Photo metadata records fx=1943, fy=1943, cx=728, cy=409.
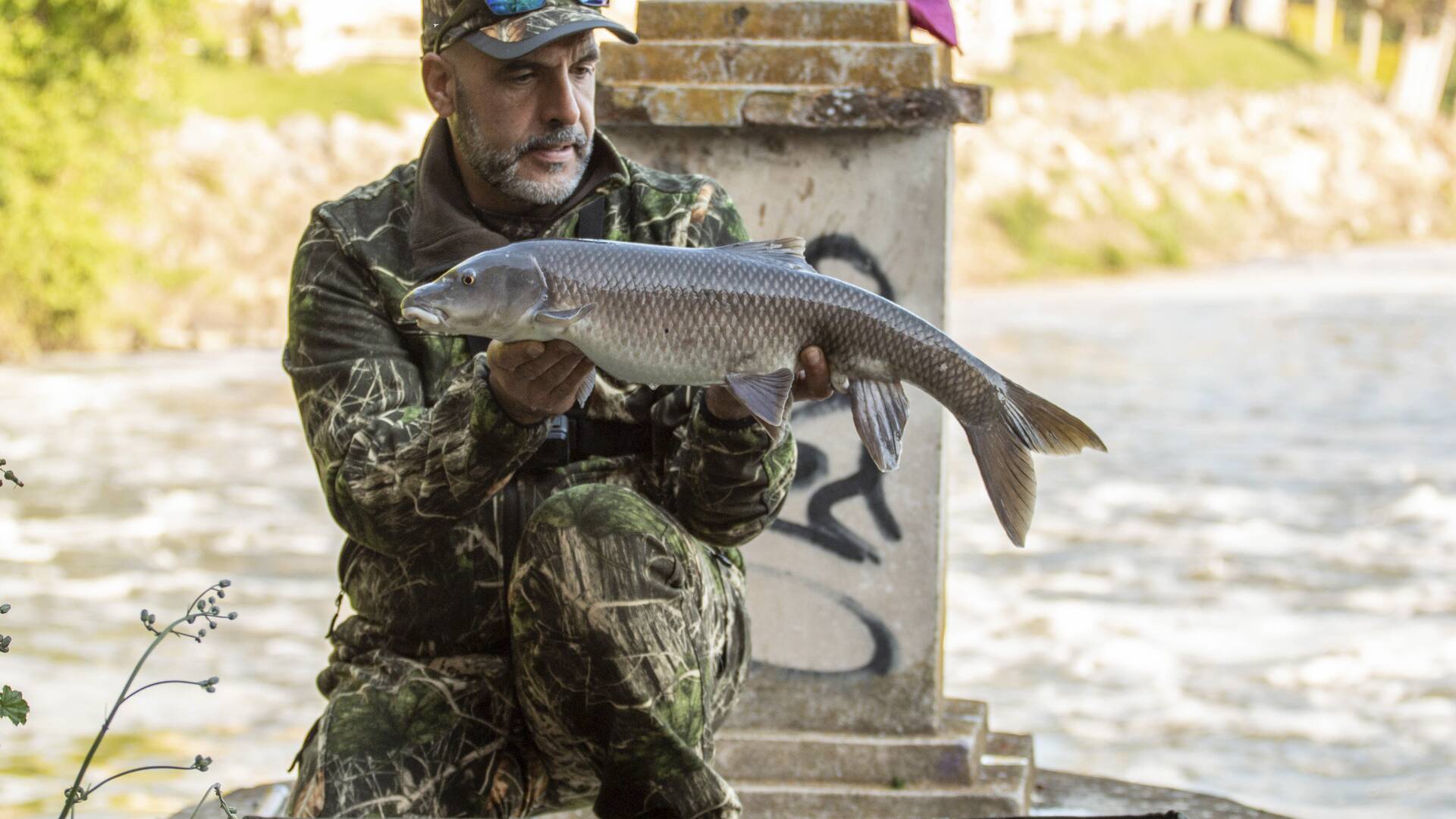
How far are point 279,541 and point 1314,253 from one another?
36263mm

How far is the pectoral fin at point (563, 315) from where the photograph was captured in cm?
279

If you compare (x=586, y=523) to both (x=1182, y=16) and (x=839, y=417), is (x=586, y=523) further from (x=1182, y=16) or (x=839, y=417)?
(x=1182, y=16)

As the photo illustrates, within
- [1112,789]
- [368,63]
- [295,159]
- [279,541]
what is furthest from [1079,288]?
[1112,789]

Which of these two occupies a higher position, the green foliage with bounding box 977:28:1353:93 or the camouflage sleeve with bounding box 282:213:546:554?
the green foliage with bounding box 977:28:1353:93

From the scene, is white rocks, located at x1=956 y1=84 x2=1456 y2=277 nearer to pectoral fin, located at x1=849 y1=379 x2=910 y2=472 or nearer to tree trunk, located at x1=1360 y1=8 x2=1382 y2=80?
tree trunk, located at x1=1360 y1=8 x2=1382 y2=80

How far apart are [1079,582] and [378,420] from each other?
7.17 metres

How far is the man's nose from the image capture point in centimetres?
339

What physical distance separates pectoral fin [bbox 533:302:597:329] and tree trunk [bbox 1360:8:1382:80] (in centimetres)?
6534

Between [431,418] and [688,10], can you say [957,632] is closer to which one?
[688,10]

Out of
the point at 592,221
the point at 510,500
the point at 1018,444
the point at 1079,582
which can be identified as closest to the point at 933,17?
the point at 592,221

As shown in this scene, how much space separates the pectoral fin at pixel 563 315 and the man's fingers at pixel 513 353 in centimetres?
10

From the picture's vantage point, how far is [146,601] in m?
9.47

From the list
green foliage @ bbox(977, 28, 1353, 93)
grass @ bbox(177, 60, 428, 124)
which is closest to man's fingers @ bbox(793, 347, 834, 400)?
grass @ bbox(177, 60, 428, 124)

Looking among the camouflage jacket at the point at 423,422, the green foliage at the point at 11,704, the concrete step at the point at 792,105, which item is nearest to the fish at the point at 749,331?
the camouflage jacket at the point at 423,422
